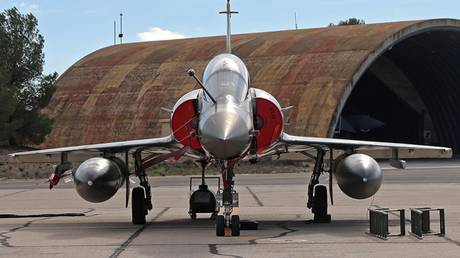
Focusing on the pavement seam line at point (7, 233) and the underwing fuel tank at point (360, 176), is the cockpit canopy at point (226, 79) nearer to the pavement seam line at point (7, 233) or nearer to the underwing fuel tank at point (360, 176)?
the underwing fuel tank at point (360, 176)

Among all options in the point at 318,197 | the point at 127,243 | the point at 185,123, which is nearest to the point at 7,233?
the point at 127,243

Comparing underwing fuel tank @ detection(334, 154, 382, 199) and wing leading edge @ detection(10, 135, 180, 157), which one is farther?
wing leading edge @ detection(10, 135, 180, 157)

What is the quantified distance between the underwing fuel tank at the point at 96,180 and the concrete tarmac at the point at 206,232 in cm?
64

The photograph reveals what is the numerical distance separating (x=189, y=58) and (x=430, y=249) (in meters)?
41.1

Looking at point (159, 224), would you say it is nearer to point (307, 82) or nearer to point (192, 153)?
point (192, 153)

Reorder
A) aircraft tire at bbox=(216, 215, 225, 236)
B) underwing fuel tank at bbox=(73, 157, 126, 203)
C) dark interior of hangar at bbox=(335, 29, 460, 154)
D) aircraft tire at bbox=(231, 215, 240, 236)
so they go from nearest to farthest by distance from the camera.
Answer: aircraft tire at bbox=(231, 215, 240, 236), aircraft tire at bbox=(216, 215, 225, 236), underwing fuel tank at bbox=(73, 157, 126, 203), dark interior of hangar at bbox=(335, 29, 460, 154)

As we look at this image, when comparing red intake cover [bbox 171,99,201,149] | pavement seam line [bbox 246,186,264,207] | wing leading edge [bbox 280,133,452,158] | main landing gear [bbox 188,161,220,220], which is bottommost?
pavement seam line [bbox 246,186,264,207]

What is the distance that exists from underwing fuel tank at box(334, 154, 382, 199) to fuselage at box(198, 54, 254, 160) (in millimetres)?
2391

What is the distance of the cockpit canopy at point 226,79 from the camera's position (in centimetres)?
1096

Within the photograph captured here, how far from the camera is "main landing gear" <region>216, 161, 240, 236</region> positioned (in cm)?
1101

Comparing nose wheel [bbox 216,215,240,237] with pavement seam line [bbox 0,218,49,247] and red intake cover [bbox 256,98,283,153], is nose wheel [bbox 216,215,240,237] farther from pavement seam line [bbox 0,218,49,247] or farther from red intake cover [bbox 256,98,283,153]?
pavement seam line [bbox 0,218,49,247]

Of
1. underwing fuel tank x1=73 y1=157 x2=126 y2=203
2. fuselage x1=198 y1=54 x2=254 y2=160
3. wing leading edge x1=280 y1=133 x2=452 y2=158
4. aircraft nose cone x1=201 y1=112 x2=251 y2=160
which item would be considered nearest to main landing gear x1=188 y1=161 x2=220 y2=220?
underwing fuel tank x1=73 y1=157 x2=126 y2=203

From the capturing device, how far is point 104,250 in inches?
391

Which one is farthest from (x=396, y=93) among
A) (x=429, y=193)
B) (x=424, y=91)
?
(x=429, y=193)
